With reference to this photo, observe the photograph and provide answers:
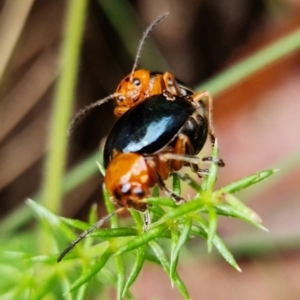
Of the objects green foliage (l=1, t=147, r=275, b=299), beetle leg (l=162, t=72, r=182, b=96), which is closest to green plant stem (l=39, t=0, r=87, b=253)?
green foliage (l=1, t=147, r=275, b=299)

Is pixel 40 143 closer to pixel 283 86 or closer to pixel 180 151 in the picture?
pixel 283 86

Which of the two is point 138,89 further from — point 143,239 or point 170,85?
point 143,239

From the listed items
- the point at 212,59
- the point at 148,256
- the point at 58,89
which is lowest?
the point at 212,59

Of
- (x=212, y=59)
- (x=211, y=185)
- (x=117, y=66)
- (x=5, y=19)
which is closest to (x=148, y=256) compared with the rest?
(x=211, y=185)

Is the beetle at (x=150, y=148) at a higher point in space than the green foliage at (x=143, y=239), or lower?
higher

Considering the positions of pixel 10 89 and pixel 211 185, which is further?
pixel 10 89

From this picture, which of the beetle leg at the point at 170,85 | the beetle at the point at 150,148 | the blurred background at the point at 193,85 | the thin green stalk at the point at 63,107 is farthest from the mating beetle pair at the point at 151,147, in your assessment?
the blurred background at the point at 193,85

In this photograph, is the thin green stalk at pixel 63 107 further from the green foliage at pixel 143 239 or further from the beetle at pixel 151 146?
the beetle at pixel 151 146

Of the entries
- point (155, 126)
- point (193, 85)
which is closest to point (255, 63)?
point (193, 85)
